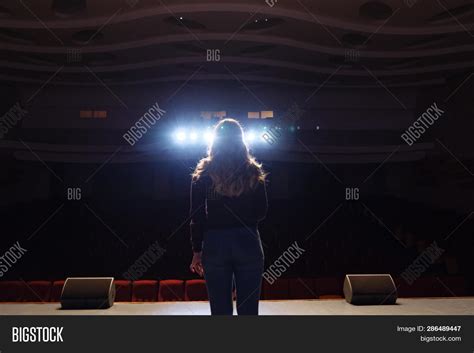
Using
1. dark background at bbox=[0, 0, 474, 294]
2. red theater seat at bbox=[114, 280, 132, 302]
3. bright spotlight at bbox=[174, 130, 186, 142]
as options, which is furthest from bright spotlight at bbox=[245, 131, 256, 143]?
red theater seat at bbox=[114, 280, 132, 302]

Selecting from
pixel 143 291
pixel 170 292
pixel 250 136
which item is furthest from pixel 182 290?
pixel 250 136

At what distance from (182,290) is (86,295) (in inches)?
94.5

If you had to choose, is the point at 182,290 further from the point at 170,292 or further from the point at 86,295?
the point at 86,295

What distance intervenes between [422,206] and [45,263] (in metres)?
10.6

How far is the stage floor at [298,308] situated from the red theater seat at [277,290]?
6.37 feet

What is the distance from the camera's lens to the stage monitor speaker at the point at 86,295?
381cm

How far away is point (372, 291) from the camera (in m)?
3.93

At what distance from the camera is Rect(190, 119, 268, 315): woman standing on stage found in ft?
6.45

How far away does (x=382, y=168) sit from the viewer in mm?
15023

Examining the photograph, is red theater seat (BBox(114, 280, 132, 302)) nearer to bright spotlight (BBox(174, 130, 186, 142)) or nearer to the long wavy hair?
the long wavy hair

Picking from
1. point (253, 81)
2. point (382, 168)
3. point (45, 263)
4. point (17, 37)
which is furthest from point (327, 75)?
point (45, 263)

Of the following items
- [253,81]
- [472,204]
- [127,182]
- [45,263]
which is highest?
[253,81]

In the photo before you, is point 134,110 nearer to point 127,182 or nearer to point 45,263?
point 127,182

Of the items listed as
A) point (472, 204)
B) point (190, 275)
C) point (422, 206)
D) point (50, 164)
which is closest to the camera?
point (190, 275)
